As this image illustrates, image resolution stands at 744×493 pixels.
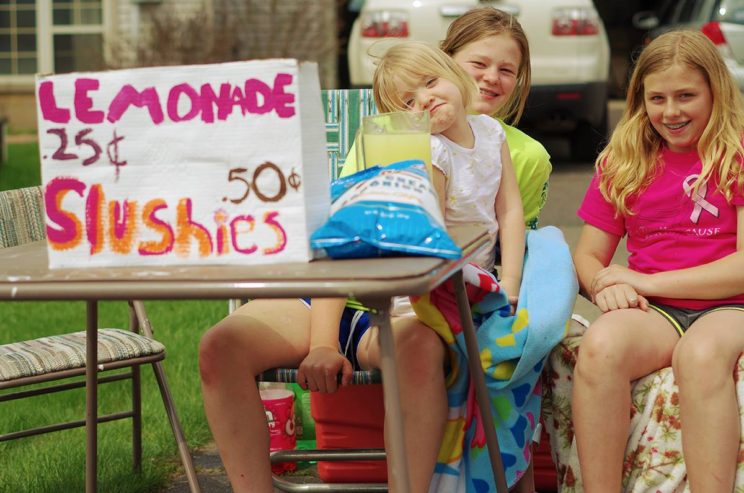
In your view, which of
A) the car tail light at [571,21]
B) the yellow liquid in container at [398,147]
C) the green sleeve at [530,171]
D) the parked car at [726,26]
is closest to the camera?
the yellow liquid in container at [398,147]

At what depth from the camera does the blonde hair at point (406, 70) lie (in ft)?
9.05

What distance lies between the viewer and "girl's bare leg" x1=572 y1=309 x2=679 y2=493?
262 centimetres

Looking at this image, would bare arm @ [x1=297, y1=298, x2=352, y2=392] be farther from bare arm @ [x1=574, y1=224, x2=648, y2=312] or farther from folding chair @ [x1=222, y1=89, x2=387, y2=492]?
bare arm @ [x1=574, y1=224, x2=648, y2=312]

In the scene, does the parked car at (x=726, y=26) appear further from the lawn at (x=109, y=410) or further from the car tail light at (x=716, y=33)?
the lawn at (x=109, y=410)

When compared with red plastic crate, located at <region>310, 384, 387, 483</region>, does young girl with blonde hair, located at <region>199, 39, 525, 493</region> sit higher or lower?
higher

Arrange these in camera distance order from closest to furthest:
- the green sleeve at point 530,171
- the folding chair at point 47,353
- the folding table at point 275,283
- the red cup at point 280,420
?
1. the folding table at point 275,283
2. the folding chair at point 47,353
3. the green sleeve at point 530,171
4. the red cup at point 280,420

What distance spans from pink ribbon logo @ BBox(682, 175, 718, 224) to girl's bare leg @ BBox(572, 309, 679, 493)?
1.30ft

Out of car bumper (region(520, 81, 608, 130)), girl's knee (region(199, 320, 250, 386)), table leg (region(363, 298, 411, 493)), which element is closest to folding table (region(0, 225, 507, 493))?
table leg (region(363, 298, 411, 493))

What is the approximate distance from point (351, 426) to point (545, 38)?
5.85m

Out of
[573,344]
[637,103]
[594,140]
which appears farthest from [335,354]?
[594,140]

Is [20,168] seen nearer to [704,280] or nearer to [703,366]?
[704,280]

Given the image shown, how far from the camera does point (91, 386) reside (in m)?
2.78

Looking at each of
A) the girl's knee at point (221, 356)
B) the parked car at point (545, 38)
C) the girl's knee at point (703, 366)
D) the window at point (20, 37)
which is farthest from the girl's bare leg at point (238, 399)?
the window at point (20, 37)

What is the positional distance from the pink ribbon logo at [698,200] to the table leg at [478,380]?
71 cm
